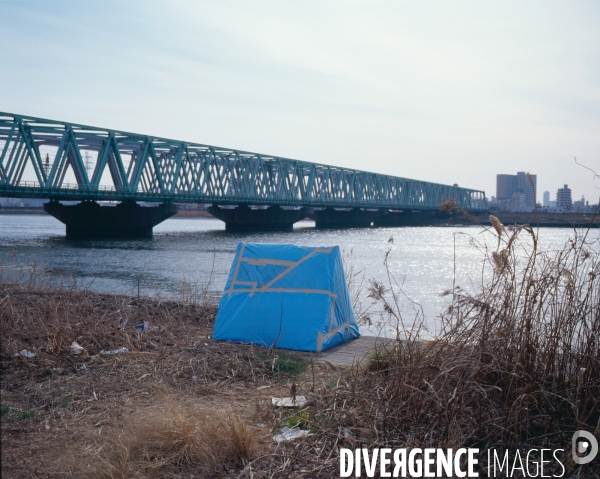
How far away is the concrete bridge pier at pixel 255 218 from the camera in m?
73.4

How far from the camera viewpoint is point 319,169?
88.2 meters

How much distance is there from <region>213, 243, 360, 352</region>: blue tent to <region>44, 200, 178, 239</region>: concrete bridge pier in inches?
1889

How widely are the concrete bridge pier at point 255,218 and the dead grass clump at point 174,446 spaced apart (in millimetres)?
68792

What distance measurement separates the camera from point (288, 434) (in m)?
4.65

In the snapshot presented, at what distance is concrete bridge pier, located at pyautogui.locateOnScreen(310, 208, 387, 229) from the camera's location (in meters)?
91.0

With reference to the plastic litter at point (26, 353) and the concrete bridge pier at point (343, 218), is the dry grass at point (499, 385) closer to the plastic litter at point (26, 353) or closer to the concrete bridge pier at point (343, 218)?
the plastic litter at point (26, 353)

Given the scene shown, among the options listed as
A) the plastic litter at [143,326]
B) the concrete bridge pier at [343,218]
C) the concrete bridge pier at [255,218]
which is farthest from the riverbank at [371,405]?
the concrete bridge pier at [343,218]

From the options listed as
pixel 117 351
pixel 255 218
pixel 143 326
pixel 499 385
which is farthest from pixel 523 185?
pixel 255 218

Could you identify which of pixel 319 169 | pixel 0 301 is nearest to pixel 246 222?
pixel 319 169

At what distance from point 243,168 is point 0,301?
6585 centimetres

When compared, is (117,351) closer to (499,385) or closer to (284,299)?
(284,299)

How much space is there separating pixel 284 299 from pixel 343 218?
8513cm

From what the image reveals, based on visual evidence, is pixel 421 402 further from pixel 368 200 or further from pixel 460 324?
pixel 368 200

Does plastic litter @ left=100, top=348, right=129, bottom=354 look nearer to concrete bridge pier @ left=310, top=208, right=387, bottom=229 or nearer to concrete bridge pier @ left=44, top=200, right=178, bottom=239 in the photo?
concrete bridge pier @ left=44, top=200, right=178, bottom=239
